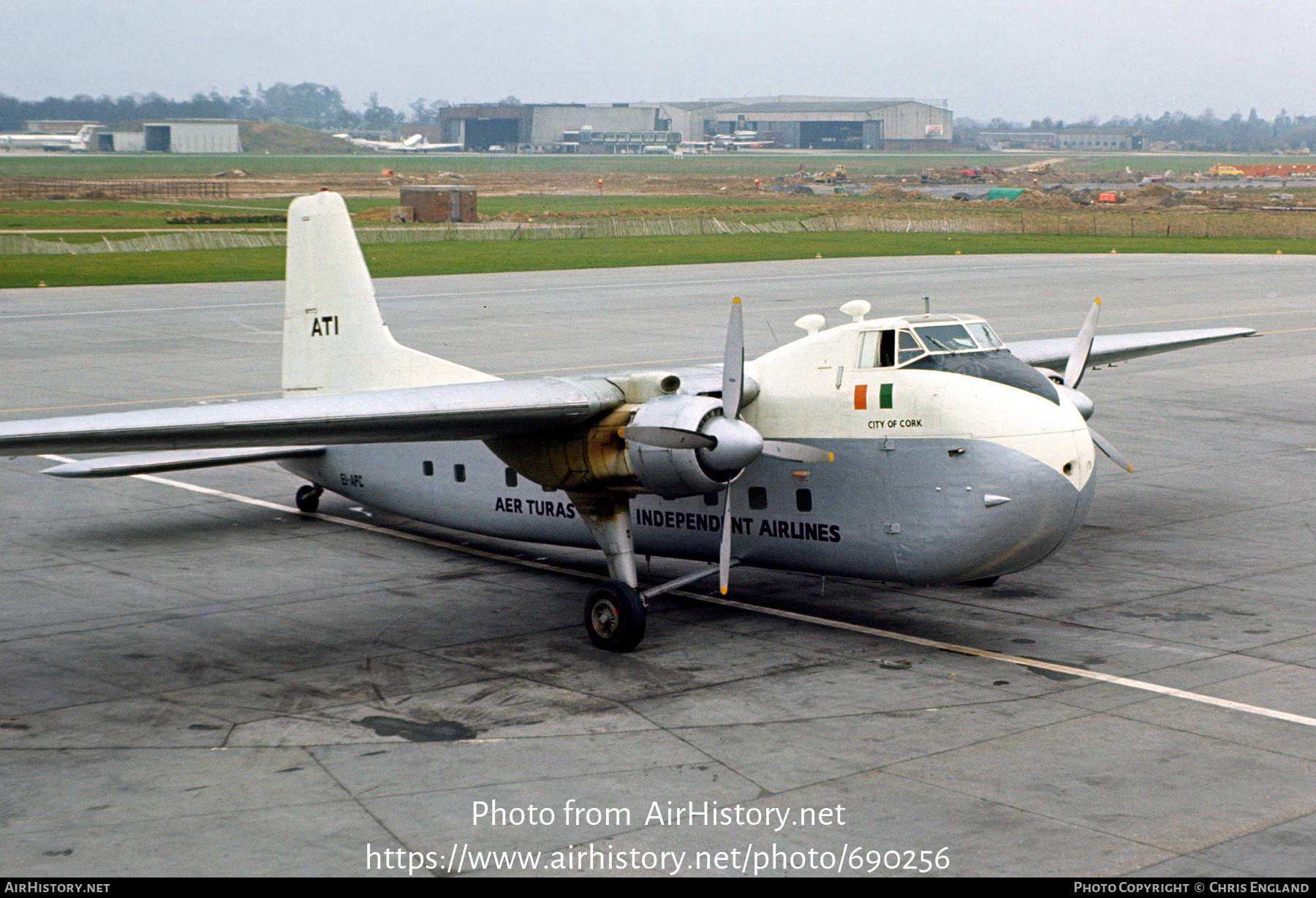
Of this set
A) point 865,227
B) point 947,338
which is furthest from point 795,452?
point 865,227

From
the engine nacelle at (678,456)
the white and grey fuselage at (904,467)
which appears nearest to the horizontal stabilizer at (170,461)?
the white and grey fuselage at (904,467)

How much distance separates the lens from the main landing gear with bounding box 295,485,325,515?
24797 millimetres

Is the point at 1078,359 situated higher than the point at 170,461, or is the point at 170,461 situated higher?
the point at 1078,359

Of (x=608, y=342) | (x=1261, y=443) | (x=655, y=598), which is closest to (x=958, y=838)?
(x=655, y=598)

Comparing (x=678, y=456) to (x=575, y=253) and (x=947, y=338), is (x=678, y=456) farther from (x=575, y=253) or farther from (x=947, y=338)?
(x=575, y=253)

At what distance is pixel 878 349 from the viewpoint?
1702cm

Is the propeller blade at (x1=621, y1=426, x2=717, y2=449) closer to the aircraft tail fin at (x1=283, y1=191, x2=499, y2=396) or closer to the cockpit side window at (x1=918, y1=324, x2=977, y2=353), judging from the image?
the cockpit side window at (x1=918, y1=324, x2=977, y2=353)

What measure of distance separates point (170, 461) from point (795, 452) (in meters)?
10.7

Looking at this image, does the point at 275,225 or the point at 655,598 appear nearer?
the point at 655,598

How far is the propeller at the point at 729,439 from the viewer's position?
16000mm

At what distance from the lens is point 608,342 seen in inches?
1887

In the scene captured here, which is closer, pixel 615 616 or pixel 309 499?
pixel 615 616

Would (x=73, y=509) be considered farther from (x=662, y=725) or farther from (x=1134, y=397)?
(x=1134, y=397)

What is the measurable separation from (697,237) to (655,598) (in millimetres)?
86657
